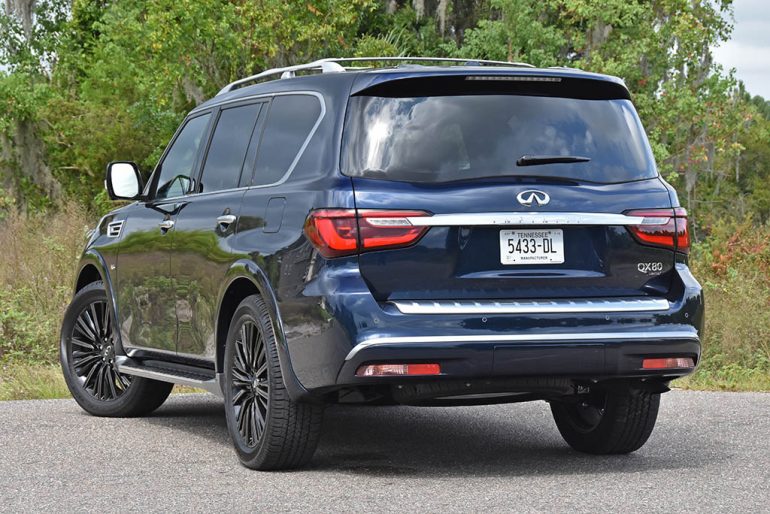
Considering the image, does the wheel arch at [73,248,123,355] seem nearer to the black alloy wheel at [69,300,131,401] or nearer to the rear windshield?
the black alloy wheel at [69,300,131,401]

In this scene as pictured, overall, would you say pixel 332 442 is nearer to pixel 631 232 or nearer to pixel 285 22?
pixel 631 232

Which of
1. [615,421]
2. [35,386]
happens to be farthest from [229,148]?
[35,386]

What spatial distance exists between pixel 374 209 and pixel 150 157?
29.2 m

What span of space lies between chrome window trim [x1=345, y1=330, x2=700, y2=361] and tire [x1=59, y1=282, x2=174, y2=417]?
3.54 metres

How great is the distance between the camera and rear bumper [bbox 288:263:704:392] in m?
6.39

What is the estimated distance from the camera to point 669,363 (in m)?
6.89

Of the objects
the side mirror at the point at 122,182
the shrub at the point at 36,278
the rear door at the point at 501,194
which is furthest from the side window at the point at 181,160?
the shrub at the point at 36,278

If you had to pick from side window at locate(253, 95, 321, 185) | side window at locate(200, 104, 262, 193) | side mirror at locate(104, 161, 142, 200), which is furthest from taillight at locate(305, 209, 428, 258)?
side mirror at locate(104, 161, 142, 200)

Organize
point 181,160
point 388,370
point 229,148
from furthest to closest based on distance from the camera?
point 181,160
point 229,148
point 388,370

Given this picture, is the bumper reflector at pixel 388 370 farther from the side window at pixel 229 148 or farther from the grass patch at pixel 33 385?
the grass patch at pixel 33 385

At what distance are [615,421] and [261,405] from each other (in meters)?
1.99

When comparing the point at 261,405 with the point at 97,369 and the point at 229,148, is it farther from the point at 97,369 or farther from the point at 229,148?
the point at 97,369

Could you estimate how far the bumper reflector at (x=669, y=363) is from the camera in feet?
22.4

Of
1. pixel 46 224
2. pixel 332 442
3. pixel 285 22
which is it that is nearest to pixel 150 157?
pixel 285 22
